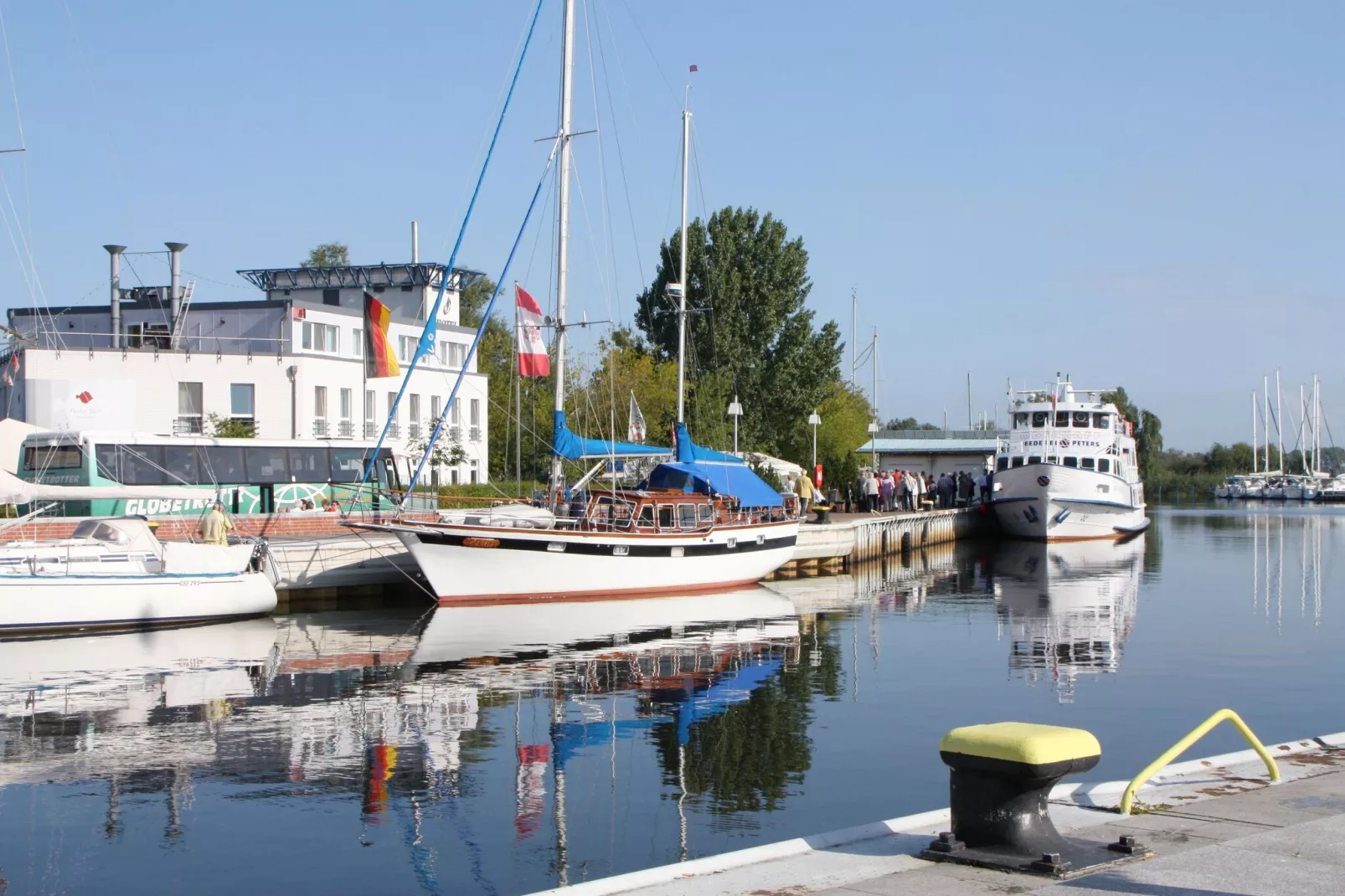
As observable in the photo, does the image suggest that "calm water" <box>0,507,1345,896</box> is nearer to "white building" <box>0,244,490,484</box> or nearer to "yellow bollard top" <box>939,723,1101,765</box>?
"yellow bollard top" <box>939,723,1101,765</box>

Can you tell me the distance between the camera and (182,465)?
112 feet

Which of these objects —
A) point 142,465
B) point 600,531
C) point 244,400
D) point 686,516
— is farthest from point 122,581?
point 244,400

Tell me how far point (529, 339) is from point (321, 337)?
87.3ft

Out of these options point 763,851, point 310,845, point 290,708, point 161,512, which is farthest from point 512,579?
point 763,851

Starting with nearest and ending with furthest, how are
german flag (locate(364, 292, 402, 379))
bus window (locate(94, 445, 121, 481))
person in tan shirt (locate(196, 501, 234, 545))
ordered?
person in tan shirt (locate(196, 501, 234, 545)) → german flag (locate(364, 292, 402, 379)) → bus window (locate(94, 445, 121, 481))

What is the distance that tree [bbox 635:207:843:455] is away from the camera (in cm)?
6706

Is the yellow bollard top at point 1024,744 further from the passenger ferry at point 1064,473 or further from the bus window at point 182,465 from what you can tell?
the passenger ferry at point 1064,473

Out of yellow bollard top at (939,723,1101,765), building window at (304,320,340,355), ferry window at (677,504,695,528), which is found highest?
building window at (304,320,340,355)

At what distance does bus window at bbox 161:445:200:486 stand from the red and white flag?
1012 cm

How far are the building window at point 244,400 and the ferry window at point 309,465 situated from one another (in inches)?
600

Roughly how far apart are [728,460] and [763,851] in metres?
28.1

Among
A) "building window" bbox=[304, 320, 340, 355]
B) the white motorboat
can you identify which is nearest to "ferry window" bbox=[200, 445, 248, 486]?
the white motorboat

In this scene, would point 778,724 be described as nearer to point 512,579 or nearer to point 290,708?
point 290,708

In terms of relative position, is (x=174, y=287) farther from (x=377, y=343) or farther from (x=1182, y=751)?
(x=1182, y=751)
